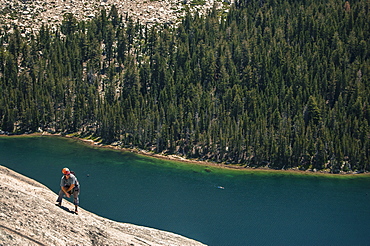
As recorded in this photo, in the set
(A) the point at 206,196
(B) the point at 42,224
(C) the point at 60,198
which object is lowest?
(A) the point at 206,196

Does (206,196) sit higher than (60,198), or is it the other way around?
(60,198)

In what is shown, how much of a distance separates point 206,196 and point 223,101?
70.9 meters

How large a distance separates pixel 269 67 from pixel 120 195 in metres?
109

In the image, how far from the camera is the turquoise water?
85.3 metres

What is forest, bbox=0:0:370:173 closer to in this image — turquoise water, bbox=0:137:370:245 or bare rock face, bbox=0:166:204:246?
turquoise water, bbox=0:137:370:245

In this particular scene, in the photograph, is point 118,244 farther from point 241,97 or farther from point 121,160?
point 241,97

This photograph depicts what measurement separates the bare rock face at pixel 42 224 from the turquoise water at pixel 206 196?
53010 mm

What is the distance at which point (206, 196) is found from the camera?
10569cm

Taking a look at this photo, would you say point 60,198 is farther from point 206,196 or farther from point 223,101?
point 223,101

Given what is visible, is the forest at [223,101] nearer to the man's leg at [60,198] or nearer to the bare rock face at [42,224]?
the man's leg at [60,198]

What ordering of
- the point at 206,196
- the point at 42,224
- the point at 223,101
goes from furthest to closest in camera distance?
1. the point at 223,101
2. the point at 206,196
3. the point at 42,224

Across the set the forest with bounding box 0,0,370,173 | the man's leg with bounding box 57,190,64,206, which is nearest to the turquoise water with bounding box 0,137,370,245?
the forest with bounding box 0,0,370,173

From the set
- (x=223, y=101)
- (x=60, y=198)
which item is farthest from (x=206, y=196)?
(x=60, y=198)

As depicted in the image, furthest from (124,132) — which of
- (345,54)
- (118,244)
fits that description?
(118,244)
